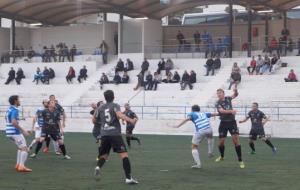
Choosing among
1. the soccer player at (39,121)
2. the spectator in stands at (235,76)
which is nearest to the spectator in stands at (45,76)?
the spectator in stands at (235,76)

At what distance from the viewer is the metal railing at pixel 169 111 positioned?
32.8 m

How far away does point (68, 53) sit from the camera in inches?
1909

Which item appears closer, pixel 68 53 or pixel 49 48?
pixel 68 53

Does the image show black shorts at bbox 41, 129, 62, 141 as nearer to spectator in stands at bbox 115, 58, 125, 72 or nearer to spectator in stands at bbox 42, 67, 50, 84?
spectator in stands at bbox 115, 58, 125, 72

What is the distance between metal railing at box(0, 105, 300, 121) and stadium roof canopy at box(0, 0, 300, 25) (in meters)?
8.96

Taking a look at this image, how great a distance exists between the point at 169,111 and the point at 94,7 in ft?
47.9

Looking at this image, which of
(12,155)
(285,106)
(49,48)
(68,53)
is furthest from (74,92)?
(12,155)

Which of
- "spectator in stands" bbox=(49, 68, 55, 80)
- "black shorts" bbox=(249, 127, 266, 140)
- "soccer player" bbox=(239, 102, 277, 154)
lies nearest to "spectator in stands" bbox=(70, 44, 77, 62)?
"spectator in stands" bbox=(49, 68, 55, 80)

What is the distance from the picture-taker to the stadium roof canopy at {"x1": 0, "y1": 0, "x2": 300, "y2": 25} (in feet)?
148

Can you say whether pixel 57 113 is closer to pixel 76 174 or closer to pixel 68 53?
pixel 76 174

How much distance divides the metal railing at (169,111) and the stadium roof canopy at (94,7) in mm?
8959

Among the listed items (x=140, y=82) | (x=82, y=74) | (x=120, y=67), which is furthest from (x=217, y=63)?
(x=82, y=74)

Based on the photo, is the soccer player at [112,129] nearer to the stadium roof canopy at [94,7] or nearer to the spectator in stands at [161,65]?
the spectator in stands at [161,65]

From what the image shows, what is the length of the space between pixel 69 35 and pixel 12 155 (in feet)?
113
